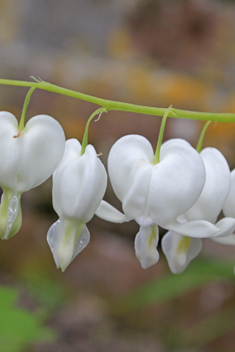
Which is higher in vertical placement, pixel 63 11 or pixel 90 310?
pixel 63 11

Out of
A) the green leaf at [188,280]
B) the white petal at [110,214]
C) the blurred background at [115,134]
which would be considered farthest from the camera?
the blurred background at [115,134]

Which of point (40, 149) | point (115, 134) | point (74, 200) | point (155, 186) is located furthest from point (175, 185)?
point (115, 134)

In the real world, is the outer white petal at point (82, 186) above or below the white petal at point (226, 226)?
above

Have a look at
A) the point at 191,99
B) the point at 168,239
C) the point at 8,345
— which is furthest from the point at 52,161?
the point at 191,99

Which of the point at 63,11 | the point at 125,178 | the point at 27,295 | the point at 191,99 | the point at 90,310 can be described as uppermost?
the point at 63,11

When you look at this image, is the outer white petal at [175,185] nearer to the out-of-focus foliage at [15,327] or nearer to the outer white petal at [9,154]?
the outer white petal at [9,154]

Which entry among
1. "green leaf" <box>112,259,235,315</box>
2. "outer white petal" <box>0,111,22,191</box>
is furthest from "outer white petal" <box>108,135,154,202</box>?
"green leaf" <box>112,259,235,315</box>

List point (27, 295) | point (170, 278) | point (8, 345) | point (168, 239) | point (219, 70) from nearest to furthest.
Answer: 1. point (168, 239)
2. point (8, 345)
3. point (170, 278)
4. point (27, 295)
5. point (219, 70)

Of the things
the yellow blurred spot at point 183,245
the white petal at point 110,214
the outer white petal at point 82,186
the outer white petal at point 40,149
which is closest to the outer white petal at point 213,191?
the yellow blurred spot at point 183,245

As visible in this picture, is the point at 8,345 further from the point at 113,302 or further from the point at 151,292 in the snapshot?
the point at 113,302
